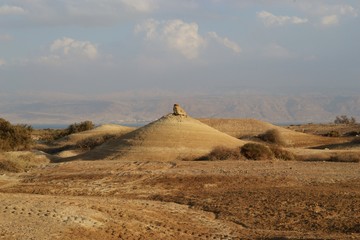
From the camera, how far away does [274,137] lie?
2112 inches

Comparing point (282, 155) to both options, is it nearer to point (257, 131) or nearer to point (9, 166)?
point (9, 166)

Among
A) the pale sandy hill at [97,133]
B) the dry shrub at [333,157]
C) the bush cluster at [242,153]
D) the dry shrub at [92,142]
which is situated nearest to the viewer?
the bush cluster at [242,153]

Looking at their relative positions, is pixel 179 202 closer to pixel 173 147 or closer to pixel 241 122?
pixel 173 147

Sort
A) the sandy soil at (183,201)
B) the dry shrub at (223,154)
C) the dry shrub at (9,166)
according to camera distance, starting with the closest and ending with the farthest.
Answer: the sandy soil at (183,201)
the dry shrub at (9,166)
the dry shrub at (223,154)

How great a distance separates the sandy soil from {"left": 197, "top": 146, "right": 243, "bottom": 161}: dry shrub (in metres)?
3.75

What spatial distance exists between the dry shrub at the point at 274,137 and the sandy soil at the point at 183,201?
24.9 meters

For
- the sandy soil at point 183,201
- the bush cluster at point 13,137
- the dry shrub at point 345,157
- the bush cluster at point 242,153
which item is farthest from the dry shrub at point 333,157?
the bush cluster at point 13,137

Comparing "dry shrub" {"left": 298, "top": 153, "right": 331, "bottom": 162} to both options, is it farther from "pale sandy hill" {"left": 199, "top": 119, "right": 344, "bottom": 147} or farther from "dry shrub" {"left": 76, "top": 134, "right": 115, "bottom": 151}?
"dry shrub" {"left": 76, "top": 134, "right": 115, "bottom": 151}

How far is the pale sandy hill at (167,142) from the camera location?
34.1 m

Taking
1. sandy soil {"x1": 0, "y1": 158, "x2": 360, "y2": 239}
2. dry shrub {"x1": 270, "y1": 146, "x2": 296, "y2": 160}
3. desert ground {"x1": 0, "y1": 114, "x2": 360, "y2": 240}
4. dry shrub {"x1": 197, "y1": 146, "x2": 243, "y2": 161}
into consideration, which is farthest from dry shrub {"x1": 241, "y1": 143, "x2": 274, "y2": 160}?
sandy soil {"x1": 0, "y1": 158, "x2": 360, "y2": 239}

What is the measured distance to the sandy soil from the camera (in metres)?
13.3

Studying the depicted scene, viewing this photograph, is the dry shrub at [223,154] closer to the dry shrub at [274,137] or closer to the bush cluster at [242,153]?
the bush cluster at [242,153]

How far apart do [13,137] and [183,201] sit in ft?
108

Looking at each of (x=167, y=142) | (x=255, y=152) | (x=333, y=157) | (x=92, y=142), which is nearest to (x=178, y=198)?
(x=255, y=152)
